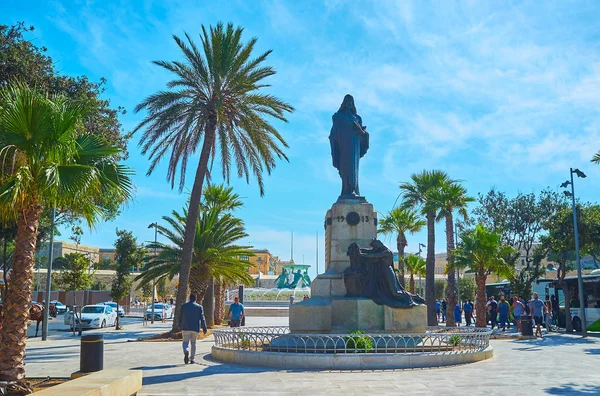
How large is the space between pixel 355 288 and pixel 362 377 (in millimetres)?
4538

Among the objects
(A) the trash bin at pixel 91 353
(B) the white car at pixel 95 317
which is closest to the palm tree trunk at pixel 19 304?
(A) the trash bin at pixel 91 353

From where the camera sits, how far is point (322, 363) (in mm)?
11336

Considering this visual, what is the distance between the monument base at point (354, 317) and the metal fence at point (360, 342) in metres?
0.75

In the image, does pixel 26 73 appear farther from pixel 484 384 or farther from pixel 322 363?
pixel 484 384

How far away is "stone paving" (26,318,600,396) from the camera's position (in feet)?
28.6

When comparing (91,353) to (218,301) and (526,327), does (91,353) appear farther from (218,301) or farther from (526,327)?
(218,301)

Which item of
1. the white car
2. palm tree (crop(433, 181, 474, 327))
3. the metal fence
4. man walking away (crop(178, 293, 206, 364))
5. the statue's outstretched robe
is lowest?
the white car

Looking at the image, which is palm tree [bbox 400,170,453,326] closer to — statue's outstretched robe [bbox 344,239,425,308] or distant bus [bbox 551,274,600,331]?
distant bus [bbox 551,274,600,331]

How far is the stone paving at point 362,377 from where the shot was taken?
8703mm

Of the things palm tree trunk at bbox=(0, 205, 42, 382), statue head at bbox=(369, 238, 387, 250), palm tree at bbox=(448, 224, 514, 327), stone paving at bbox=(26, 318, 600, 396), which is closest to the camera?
palm tree trunk at bbox=(0, 205, 42, 382)

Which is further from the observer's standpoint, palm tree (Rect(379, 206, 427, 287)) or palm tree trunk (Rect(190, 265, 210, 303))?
palm tree (Rect(379, 206, 427, 287))

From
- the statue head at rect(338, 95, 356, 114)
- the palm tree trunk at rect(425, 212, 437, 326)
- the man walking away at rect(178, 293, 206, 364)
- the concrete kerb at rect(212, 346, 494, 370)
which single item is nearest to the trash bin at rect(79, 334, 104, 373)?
the man walking away at rect(178, 293, 206, 364)

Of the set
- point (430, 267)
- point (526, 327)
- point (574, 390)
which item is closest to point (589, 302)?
point (526, 327)

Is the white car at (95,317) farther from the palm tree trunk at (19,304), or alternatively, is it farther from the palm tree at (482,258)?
the palm tree trunk at (19,304)
